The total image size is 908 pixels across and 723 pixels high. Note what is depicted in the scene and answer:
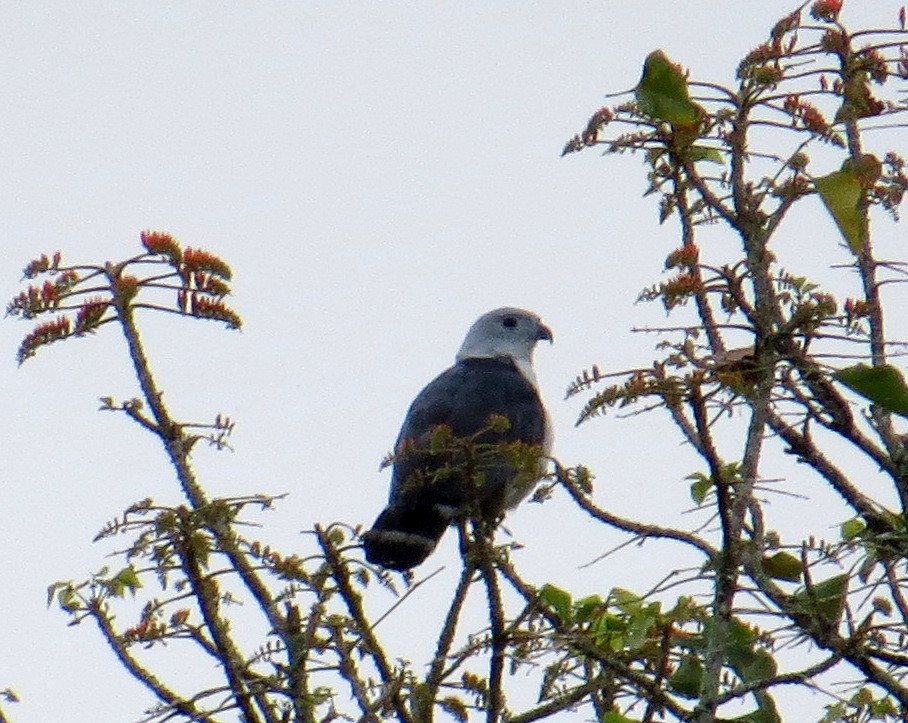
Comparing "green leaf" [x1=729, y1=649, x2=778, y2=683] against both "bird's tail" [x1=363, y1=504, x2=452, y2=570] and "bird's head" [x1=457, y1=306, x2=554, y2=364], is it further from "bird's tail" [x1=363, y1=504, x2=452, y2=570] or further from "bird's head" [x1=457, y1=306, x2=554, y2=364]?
"bird's head" [x1=457, y1=306, x2=554, y2=364]

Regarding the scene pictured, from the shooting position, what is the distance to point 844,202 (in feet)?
7.86

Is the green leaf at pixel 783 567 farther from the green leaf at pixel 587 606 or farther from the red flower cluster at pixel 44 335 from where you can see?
the red flower cluster at pixel 44 335

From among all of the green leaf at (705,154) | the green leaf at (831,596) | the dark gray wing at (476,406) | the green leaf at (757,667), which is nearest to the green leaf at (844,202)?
the green leaf at (705,154)

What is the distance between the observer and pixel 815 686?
99.5 inches

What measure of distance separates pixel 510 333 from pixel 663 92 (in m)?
5.40

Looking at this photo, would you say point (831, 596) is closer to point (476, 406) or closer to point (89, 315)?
point (89, 315)

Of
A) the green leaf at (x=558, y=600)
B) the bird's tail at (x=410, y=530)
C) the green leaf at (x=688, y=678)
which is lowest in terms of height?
the green leaf at (x=688, y=678)

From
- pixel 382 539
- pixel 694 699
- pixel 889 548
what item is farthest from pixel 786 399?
pixel 382 539

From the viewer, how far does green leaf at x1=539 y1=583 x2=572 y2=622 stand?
3342 millimetres

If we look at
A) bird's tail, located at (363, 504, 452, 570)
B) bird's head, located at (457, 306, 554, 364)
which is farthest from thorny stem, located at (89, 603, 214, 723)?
bird's head, located at (457, 306, 554, 364)

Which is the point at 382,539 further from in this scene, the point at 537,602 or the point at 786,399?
the point at 786,399

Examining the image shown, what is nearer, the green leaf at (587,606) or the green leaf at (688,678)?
the green leaf at (688,678)

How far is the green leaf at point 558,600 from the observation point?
11.0ft

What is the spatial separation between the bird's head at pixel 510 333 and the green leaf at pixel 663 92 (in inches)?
208
